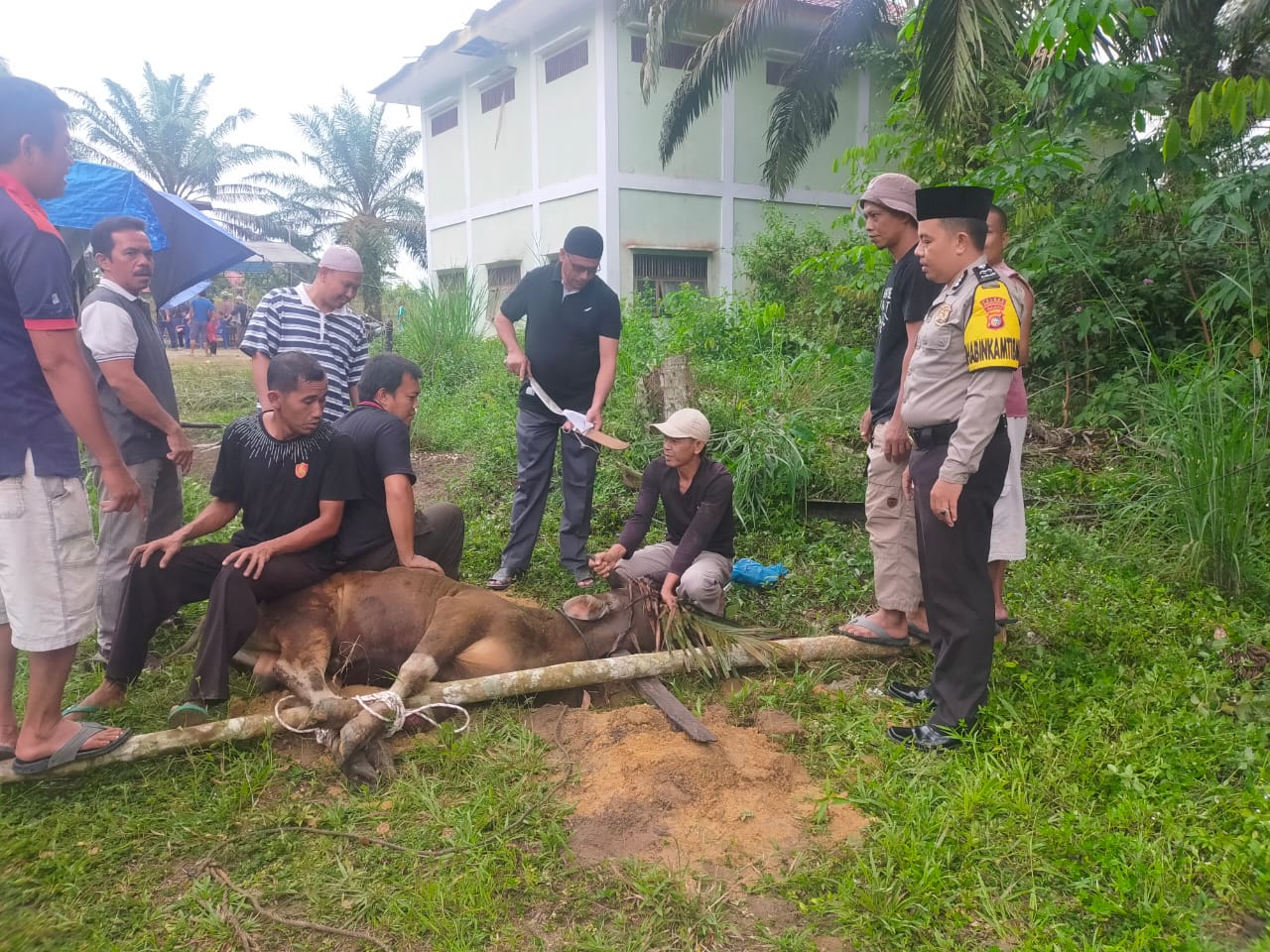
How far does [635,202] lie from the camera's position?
49.0ft

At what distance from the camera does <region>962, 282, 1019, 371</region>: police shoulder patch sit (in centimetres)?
291

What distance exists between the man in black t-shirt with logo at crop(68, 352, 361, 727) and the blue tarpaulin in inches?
157

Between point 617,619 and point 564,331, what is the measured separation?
1.92 meters

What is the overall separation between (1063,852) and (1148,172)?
4.19 m

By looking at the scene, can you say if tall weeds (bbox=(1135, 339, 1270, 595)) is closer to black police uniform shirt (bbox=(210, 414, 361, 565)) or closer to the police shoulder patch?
the police shoulder patch

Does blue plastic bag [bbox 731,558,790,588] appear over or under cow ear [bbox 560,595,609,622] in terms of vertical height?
under

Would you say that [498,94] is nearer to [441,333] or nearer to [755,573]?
[441,333]

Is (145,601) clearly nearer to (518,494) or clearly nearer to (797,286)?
(518,494)

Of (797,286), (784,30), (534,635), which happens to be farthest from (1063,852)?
(784,30)

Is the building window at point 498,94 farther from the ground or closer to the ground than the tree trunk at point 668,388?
farther from the ground

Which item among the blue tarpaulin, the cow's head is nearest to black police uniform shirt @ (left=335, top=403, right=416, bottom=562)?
the cow's head

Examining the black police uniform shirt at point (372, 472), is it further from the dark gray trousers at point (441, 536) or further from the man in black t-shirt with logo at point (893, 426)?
the man in black t-shirt with logo at point (893, 426)

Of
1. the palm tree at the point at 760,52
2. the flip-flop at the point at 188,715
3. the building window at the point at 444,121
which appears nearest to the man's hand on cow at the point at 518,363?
the flip-flop at the point at 188,715

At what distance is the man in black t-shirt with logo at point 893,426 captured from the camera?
3.69 meters
